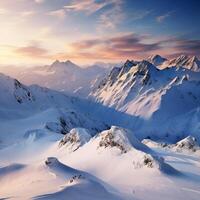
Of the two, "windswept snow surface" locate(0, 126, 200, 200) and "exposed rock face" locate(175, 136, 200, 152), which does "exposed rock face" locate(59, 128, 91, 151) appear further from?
"exposed rock face" locate(175, 136, 200, 152)

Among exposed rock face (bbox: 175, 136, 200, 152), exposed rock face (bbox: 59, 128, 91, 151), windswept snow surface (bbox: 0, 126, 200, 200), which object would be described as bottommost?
windswept snow surface (bbox: 0, 126, 200, 200)

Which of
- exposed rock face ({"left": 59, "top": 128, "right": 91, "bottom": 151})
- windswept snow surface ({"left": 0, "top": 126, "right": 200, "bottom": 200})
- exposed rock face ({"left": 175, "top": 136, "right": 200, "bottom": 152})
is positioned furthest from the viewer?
exposed rock face ({"left": 175, "top": 136, "right": 200, "bottom": 152})

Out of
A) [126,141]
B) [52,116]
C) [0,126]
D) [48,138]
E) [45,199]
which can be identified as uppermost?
[52,116]

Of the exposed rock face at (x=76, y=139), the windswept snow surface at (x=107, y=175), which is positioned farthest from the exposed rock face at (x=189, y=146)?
the windswept snow surface at (x=107, y=175)

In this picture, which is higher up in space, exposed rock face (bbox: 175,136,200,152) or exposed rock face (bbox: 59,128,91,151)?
exposed rock face (bbox: 175,136,200,152)

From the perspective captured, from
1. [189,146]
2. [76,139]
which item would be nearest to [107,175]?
[76,139]

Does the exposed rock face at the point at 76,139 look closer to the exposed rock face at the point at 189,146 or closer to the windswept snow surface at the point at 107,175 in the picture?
the windswept snow surface at the point at 107,175

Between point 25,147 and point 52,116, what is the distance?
7733cm

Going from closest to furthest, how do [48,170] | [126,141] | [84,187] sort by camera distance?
1. [84,187]
2. [48,170]
3. [126,141]

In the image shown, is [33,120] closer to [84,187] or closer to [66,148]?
[66,148]

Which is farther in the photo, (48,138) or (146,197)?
(48,138)

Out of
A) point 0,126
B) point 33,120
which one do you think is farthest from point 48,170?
point 33,120

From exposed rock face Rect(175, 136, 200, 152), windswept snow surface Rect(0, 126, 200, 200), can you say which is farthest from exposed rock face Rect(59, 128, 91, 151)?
exposed rock face Rect(175, 136, 200, 152)

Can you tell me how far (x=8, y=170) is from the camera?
35.3 m
